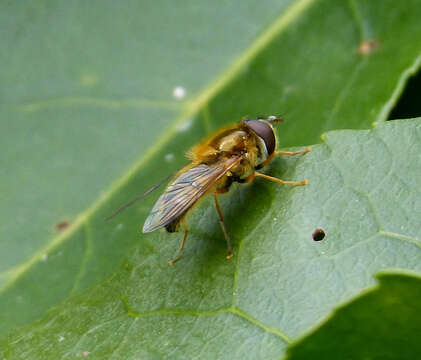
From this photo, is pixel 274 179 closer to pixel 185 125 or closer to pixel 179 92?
pixel 185 125

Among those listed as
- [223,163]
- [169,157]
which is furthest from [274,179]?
[169,157]

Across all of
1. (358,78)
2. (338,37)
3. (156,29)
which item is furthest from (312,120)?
(156,29)

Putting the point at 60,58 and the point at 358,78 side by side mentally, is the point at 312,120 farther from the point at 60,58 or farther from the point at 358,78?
the point at 60,58

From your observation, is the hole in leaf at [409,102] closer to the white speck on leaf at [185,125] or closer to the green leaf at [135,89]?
the green leaf at [135,89]

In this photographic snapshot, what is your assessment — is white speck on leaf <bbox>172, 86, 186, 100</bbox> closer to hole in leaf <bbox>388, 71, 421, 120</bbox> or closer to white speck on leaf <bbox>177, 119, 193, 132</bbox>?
white speck on leaf <bbox>177, 119, 193, 132</bbox>

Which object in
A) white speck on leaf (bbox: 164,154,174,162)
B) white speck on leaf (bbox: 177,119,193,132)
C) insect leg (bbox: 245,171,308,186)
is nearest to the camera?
insect leg (bbox: 245,171,308,186)

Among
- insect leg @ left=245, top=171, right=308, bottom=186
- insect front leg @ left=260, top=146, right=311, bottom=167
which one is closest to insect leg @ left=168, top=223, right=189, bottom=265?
insect leg @ left=245, top=171, right=308, bottom=186
